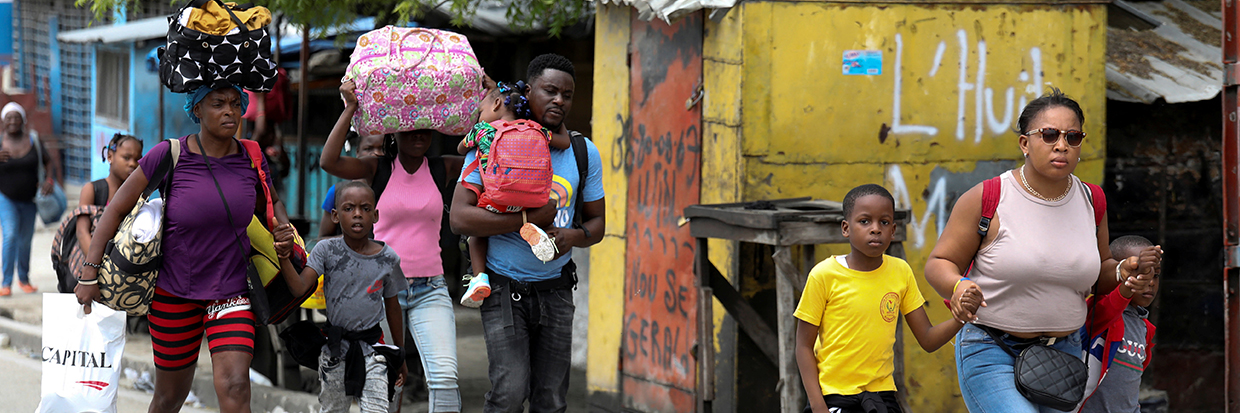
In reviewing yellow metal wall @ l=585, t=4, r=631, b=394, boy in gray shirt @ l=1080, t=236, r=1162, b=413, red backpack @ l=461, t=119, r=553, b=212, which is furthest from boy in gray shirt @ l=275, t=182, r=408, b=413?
boy in gray shirt @ l=1080, t=236, r=1162, b=413

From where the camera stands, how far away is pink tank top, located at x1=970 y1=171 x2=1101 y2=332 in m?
3.64

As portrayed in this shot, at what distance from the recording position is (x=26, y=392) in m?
7.17

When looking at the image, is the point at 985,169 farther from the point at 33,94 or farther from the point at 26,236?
the point at 33,94

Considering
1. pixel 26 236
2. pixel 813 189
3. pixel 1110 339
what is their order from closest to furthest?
pixel 1110 339 → pixel 813 189 → pixel 26 236

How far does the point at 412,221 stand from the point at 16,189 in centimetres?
684

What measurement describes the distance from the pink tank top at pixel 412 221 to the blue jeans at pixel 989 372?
7.50 ft

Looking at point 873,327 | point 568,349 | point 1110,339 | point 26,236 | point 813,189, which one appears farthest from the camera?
point 26,236

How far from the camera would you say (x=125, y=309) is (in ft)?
14.4

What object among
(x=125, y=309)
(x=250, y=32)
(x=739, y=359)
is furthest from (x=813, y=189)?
(x=125, y=309)

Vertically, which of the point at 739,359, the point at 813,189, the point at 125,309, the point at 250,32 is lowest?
the point at 739,359

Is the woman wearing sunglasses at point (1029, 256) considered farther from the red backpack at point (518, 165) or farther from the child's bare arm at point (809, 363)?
the red backpack at point (518, 165)

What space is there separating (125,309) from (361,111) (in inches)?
48.8

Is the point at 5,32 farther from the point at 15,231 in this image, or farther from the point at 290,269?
the point at 290,269

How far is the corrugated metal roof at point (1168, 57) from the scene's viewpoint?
22.6 feet
